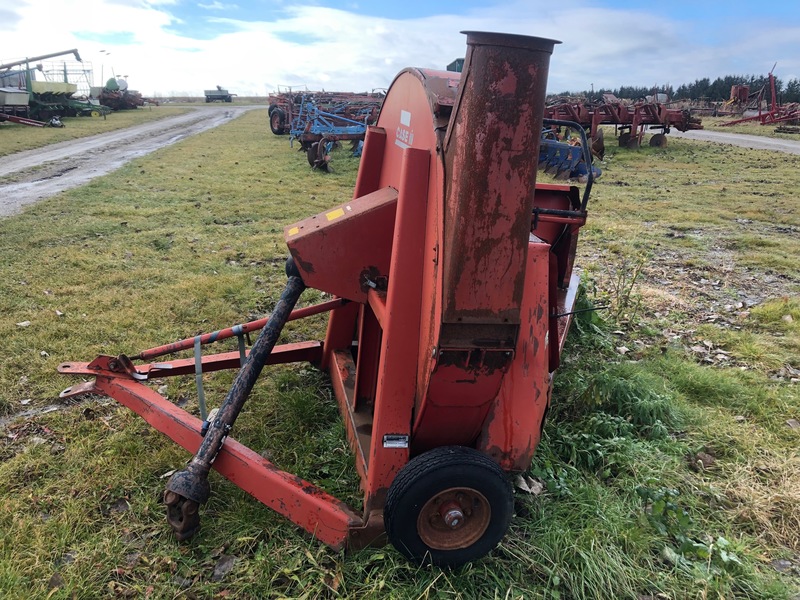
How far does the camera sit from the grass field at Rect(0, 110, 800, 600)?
220 cm

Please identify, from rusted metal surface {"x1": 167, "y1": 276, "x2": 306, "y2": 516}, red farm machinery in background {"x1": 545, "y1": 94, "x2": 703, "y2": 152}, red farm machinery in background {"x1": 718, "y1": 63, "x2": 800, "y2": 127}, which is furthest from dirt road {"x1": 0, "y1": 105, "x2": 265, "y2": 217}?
red farm machinery in background {"x1": 718, "y1": 63, "x2": 800, "y2": 127}

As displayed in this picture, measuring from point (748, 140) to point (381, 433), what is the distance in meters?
23.6

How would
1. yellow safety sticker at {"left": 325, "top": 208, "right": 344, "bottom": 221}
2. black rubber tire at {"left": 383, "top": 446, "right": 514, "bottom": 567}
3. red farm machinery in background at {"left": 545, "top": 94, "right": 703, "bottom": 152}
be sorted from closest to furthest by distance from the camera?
black rubber tire at {"left": 383, "top": 446, "right": 514, "bottom": 567}, yellow safety sticker at {"left": 325, "top": 208, "right": 344, "bottom": 221}, red farm machinery in background at {"left": 545, "top": 94, "right": 703, "bottom": 152}

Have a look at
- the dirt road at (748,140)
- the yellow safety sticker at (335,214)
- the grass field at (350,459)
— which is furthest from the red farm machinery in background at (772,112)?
the yellow safety sticker at (335,214)

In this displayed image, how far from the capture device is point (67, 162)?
13.4 meters

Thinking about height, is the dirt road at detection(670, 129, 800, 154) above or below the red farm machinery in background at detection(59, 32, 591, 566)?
above

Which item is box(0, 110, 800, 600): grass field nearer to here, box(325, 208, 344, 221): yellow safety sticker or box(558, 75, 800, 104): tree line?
box(325, 208, 344, 221): yellow safety sticker

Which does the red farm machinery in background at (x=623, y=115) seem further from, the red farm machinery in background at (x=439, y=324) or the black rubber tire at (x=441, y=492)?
the black rubber tire at (x=441, y=492)

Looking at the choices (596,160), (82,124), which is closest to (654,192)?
(596,160)

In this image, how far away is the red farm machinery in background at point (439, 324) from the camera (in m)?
1.73

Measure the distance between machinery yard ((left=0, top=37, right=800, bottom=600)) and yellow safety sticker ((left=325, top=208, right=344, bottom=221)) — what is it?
0.09 ft

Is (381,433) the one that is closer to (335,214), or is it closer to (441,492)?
(441,492)

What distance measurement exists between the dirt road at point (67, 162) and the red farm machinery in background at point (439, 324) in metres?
7.78

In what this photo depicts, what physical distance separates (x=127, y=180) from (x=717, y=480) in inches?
455
